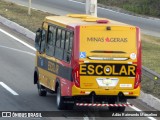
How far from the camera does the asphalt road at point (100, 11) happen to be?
46156mm

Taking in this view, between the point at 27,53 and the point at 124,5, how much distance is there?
23876 mm

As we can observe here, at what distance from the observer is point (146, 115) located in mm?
19719

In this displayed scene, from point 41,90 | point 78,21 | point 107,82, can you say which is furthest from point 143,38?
point 107,82

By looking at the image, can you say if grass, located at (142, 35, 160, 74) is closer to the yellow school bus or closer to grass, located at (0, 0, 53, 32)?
the yellow school bus

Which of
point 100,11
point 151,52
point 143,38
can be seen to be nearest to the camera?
point 151,52

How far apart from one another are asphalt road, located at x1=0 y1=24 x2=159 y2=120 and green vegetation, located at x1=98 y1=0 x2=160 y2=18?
18164mm

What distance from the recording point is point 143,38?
1500 inches

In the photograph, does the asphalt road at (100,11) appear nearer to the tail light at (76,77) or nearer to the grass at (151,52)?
the grass at (151,52)

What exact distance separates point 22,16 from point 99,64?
23.4m

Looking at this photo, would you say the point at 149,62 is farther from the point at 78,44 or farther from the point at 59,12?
the point at 59,12

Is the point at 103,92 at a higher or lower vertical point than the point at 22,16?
higher

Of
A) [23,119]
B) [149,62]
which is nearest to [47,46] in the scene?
[23,119]

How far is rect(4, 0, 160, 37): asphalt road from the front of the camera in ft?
151

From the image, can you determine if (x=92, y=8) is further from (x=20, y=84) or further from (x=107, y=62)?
(x=107, y=62)
